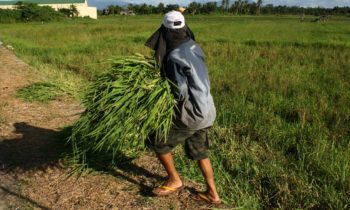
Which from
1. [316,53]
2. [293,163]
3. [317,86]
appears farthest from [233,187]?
[316,53]

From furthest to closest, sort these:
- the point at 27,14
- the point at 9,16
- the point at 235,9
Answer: the point at 235,9, the point at 27,14, the point at 9,16

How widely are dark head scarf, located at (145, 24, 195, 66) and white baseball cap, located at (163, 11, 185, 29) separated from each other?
3 cm

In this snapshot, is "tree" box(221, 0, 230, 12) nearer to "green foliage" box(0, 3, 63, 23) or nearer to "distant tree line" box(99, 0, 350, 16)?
"distant tree line" box(99, 0, 350, 16)

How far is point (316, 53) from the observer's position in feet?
42.7

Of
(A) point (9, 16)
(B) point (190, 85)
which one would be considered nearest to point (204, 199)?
(B) point (190, 85)

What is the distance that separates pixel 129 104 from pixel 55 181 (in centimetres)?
118

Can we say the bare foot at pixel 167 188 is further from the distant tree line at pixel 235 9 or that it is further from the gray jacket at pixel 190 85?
the distant tree line at pixel 235 9

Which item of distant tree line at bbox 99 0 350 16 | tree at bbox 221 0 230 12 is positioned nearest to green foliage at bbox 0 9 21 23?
distant tree line at bbox 99 0 350 16

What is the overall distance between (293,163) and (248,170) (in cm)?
54

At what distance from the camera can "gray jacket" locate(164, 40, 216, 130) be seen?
2.84 m

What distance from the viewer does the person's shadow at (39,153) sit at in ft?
12.5

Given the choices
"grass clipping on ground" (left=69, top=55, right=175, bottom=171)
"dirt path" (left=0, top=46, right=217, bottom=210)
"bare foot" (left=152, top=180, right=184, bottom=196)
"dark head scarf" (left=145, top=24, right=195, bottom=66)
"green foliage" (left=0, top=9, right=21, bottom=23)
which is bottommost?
"green foliage" (left=0, top=9, right=21, bottom=23)

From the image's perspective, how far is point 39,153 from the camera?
169 inches

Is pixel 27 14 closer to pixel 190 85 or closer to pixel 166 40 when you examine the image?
pixel 166 40
